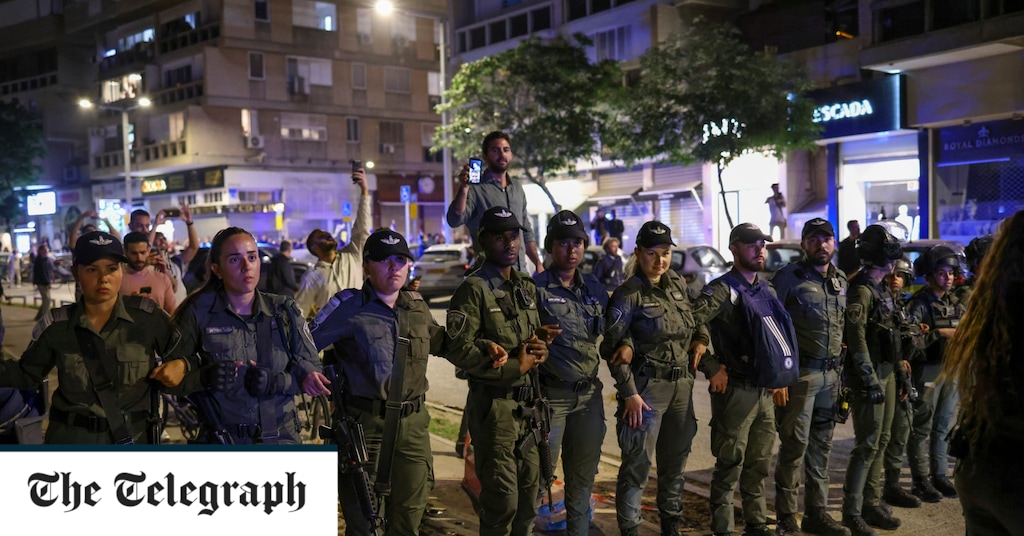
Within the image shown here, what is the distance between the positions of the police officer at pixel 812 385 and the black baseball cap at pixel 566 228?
1.69 metres

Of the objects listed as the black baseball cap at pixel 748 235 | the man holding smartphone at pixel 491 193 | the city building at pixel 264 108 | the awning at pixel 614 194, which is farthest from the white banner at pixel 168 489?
the city building at pixel 264 108

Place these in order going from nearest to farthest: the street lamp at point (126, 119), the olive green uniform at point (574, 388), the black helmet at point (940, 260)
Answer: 1. the olive green uniform at point (574, 388)
2. the black helmet at point (940, 260)
3. the street lamp at point (126, 119)

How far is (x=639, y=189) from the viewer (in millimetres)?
35000

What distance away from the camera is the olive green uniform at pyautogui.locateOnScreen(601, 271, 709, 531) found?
5.77m

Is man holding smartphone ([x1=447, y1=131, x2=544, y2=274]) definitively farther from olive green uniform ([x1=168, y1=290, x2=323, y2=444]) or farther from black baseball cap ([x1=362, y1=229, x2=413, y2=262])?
olive green uniform ([x1=168, y1=290, x2=323, y2=444])

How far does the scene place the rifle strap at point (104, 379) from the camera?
172 inches

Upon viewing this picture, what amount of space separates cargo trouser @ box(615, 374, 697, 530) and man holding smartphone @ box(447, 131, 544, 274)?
154 centimetres

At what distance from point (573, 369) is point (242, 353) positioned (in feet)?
6.30

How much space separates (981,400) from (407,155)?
51.2m

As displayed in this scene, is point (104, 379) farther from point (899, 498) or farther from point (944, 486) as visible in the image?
point (944, 486)

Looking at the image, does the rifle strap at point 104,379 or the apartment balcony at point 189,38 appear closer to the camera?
the rifle strap at point 104,379

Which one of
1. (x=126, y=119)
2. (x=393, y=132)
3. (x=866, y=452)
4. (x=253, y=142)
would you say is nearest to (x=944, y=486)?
(x=866, y=452)

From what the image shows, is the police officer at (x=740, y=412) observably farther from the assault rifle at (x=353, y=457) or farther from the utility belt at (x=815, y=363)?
the assault rifle at (x=353, y=457)

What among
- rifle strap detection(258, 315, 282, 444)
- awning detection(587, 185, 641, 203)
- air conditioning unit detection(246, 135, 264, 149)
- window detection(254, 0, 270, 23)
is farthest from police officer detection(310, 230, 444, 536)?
window detection(254, 0, 270, 23)
